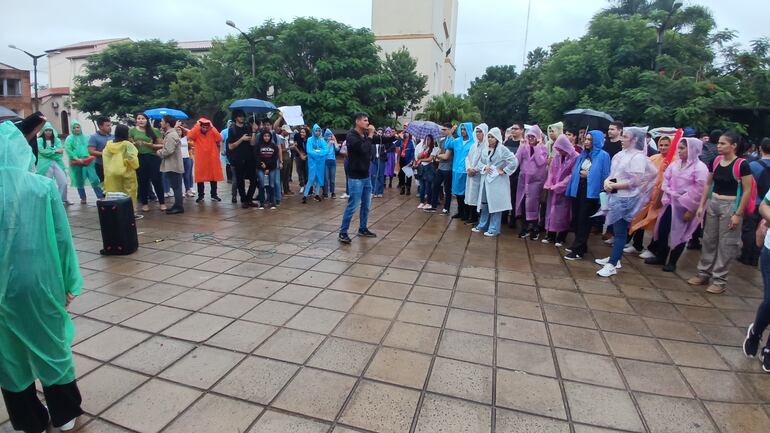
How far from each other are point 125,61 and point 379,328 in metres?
41.4

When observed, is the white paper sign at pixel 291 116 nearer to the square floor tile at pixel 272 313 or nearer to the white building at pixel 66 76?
the square floor tile at pixel 272 313

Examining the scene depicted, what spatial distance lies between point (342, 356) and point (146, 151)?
6226mm

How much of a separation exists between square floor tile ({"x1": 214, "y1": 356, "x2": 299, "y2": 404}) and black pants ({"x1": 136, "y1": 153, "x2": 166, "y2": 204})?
19.3 feet

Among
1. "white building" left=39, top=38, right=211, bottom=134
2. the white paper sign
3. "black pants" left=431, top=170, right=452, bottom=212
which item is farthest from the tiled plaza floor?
"white building" left=39, top=38, right=211, bottom=134

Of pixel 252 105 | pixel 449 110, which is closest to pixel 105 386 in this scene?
pixel 252 105

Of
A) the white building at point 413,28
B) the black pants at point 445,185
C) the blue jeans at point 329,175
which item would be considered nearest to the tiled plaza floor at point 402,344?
the black pants at point 445,185

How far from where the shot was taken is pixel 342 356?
3.03 meters

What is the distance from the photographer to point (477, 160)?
276 inches

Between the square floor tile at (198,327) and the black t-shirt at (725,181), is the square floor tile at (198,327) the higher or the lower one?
the lower one

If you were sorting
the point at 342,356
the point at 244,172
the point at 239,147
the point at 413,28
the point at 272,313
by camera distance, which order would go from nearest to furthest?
1. the point at 342,356
2. the point at 272,313
3. the point at 239,147
4. the point at 244,172
5. the point at 413,28

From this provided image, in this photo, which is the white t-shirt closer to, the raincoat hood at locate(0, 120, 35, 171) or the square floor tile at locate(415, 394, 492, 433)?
the raincoat hood at locate(0, 120, 35, 171)

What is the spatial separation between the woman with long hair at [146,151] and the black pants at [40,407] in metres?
6.01

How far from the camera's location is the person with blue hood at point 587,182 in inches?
213

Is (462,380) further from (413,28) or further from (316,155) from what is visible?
(413,28)
